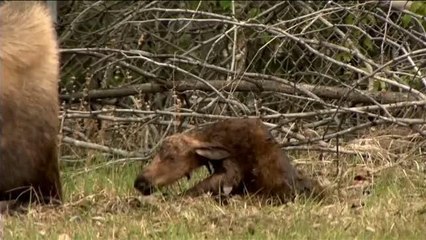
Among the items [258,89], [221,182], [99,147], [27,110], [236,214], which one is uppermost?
[27,110]

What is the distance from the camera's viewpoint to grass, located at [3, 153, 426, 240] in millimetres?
5199

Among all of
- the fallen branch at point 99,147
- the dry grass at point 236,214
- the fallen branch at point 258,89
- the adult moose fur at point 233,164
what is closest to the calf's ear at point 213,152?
the adult moose fur at point 233,164

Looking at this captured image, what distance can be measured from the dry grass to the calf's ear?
0.27 meters

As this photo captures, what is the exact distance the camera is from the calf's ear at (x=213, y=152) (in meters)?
6.31

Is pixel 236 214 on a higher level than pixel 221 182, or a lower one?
higher

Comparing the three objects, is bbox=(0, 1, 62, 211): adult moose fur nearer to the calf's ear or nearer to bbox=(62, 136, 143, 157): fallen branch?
the calf's ear

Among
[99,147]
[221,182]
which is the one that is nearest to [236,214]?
[221,182]

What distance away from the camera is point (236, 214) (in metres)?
5.61

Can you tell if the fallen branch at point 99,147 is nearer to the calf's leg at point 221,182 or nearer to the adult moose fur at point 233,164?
the adult moose fur at point 233,164

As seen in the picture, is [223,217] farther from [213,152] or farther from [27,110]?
[27,110]

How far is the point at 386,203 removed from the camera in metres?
5.98

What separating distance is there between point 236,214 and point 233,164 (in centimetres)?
73

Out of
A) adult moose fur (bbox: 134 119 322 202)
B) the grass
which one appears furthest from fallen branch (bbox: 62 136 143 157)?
adult moose fur (bbox: 134 119 322 202)

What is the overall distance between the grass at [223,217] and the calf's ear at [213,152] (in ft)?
0.90
